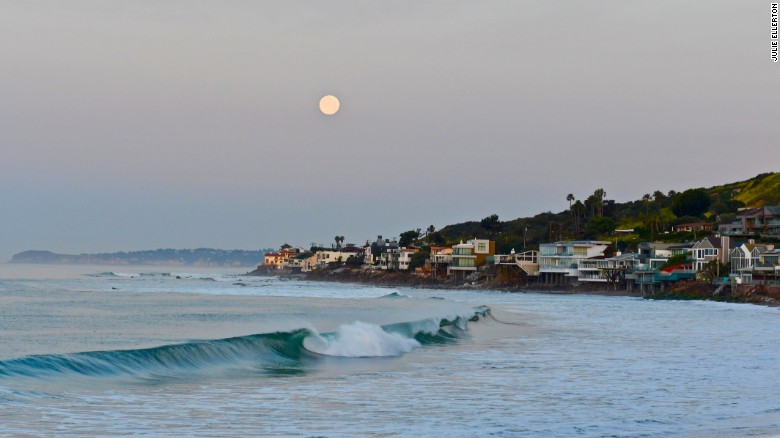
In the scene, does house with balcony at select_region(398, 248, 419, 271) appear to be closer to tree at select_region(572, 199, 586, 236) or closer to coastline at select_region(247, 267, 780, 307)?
coastline at select_region(247, 267, 780, 307)

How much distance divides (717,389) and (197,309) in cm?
3398

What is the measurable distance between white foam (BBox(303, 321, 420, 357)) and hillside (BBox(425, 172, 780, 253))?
94269 mm

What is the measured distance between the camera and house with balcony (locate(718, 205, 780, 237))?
105375 mm

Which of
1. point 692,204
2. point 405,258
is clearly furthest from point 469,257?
point 692,204

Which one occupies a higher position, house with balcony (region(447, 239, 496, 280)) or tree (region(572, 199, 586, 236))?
tree (region(572, 199, 586, 236))

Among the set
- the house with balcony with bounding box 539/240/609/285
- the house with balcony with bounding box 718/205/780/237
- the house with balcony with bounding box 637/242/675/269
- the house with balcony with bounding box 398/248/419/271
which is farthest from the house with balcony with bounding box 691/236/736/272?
the house with balcony with bounding box 398/248/419/271

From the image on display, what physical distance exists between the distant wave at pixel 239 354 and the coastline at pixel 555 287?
1851 inches

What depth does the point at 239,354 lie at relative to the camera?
79.1 feet

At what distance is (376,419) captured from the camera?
1418cm

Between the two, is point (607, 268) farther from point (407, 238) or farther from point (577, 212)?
point (407, 238)

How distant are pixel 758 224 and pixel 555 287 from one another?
79.9 ft

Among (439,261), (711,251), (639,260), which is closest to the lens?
(711,251)

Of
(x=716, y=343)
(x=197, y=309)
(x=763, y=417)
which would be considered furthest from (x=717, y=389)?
(x=197, y=309)

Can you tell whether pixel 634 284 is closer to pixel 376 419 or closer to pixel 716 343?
pixel 716 343
